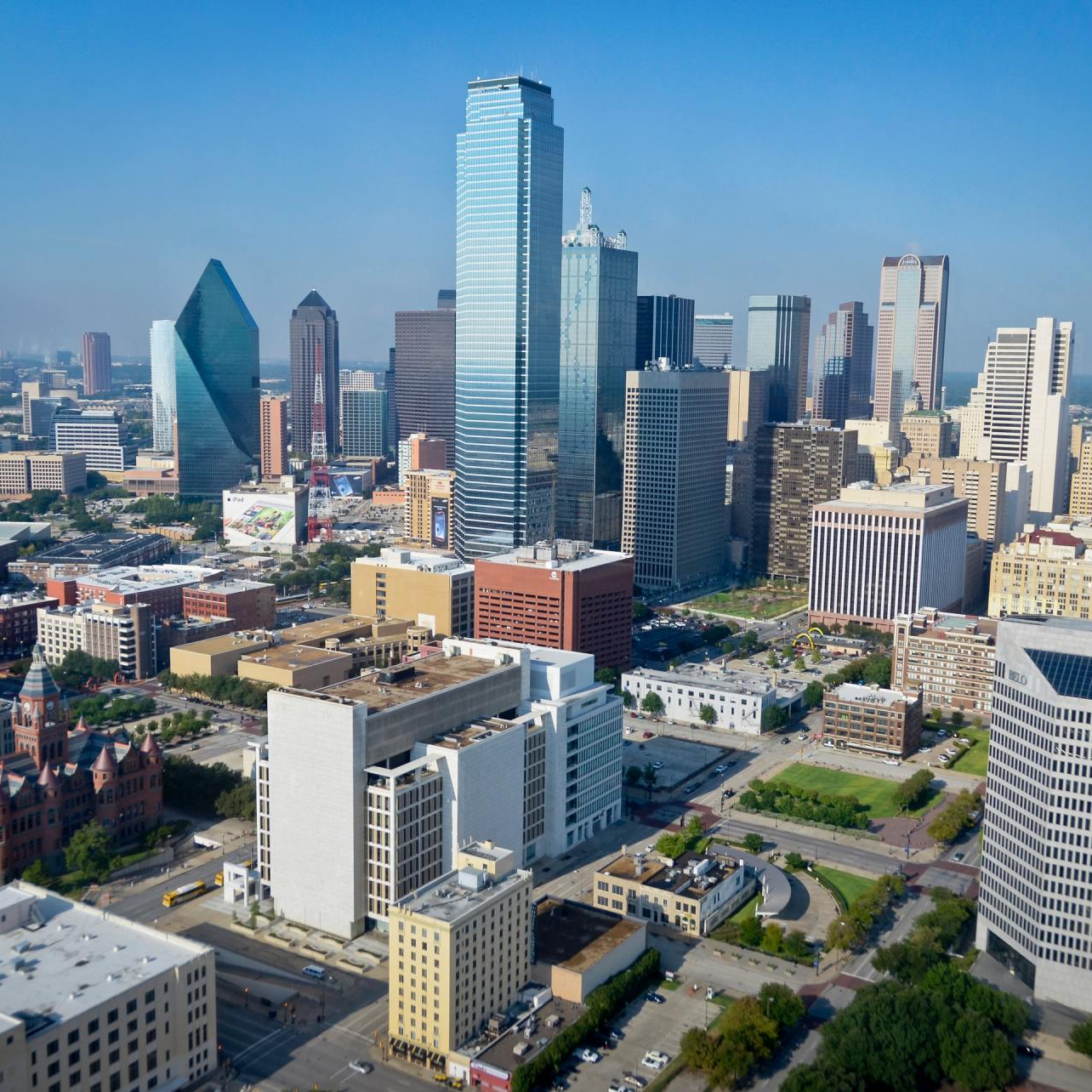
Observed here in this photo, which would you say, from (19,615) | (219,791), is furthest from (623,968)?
(19,615)

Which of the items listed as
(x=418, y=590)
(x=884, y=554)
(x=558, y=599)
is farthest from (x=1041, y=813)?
(x=884, y=554)

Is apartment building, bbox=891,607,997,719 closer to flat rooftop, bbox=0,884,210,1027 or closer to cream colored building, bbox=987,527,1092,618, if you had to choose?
cream colored building, bbox=987,527,1092,618

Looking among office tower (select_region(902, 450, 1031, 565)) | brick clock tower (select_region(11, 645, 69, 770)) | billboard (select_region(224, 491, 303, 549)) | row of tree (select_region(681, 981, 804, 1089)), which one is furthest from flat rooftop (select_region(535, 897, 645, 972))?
billboard (select_region(224, 491, 303, 549))

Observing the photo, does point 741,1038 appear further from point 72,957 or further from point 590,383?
point 590,383

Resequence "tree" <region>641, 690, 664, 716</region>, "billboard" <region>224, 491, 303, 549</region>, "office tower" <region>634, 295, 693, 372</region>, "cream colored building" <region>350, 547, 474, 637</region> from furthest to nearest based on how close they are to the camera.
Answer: "office tower" <region>634, 295, 693, 372</region> < "billboard" <region>224, 491, 303, 549</region> < "cream colored building" <region>350, 547, 474, 637</region> < "tree" <region>641, 690, 664, 716</region>

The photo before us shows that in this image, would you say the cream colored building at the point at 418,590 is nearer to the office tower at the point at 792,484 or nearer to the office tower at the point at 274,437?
the office tower at the point at 792,484

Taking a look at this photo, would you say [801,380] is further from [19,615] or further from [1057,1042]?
[1057,1042]
